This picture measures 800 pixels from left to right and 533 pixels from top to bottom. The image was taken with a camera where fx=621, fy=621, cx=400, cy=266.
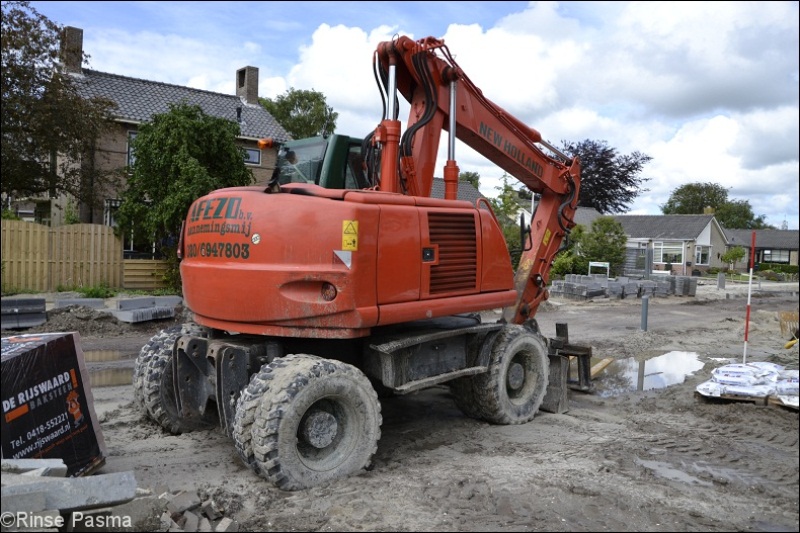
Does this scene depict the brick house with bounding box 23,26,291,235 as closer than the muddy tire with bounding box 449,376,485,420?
No

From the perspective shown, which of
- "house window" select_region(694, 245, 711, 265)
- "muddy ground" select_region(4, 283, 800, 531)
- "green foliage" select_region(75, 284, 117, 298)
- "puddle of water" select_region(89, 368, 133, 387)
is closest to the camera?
"muddy ground" select_region(4, 283, 800, 531)

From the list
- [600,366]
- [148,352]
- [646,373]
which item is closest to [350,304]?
[148,352]

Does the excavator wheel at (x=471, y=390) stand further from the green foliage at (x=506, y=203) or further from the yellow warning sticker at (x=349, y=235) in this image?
the green foliage at (x=506, y=203)

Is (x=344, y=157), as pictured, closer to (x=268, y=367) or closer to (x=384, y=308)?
(x=384, y=308)

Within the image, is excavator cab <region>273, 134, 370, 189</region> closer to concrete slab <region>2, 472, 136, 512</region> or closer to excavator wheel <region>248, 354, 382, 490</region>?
excavator wheel <region>248, 354, 382, 490</region>

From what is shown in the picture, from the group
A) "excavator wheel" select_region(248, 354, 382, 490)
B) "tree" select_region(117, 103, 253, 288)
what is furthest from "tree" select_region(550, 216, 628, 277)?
"excavator wheel" select_region(248, 354, 382, 490)

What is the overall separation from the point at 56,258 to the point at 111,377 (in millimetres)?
1838

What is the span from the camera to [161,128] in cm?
1786

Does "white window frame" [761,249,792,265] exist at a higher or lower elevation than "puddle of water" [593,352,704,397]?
higher

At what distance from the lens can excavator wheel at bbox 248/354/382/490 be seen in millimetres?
4449

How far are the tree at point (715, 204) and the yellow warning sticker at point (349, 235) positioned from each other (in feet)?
13.8

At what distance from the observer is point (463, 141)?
7094mm

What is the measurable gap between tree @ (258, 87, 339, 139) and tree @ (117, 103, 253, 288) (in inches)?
704

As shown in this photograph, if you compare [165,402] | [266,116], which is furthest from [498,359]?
[266,116]
